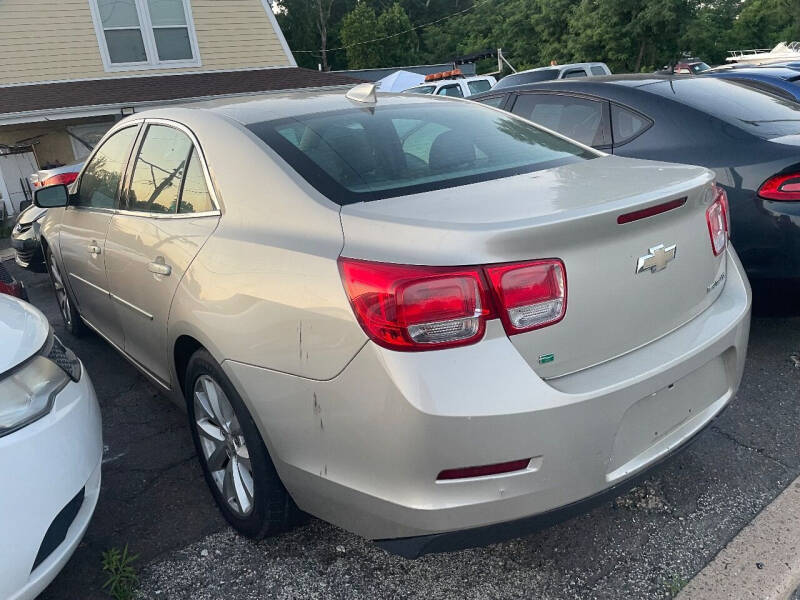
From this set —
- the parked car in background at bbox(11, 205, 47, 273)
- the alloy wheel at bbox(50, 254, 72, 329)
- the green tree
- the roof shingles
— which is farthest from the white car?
the green tree

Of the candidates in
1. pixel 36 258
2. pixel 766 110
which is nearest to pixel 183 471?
pixel 766 110

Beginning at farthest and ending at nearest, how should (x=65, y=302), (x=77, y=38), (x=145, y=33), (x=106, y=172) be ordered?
(x=145, y=33) < (x=77, y=38) < (x=65, y=302) < (x=106, y=172)

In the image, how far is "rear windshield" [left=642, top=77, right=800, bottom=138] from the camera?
3656 mm

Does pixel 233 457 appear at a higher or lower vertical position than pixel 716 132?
lower

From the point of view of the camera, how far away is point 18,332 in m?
2.25

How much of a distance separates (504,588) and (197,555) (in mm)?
1147

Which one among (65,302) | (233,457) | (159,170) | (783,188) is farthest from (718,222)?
(65,302)

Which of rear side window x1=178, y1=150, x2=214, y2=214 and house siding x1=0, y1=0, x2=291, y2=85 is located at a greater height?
house siding x1=0, y1=0, x2=291, y2=85

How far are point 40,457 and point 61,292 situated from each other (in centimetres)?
335

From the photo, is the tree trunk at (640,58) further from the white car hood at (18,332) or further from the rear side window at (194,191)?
the white car hood at (18,332)

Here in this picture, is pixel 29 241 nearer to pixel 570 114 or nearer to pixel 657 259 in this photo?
pixel 570 114

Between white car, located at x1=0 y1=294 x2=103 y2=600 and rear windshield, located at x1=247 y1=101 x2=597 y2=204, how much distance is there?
1093 millimetres

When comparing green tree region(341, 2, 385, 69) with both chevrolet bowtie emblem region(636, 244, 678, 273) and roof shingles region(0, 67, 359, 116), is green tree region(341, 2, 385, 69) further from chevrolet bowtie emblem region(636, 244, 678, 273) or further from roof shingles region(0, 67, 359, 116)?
chevrolet bowtie emblem region(636, 244, 678, 273)

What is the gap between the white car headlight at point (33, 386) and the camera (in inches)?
76.1
